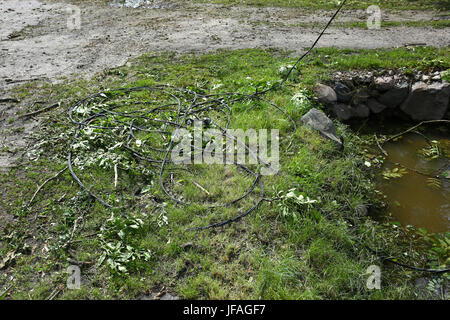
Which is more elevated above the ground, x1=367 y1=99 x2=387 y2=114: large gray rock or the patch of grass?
the patch of grass

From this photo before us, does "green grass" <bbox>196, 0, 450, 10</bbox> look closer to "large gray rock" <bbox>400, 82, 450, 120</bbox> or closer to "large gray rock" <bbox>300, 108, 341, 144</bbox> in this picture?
"large gray rock" <bbox>400, 82, 450, 120</bbox>

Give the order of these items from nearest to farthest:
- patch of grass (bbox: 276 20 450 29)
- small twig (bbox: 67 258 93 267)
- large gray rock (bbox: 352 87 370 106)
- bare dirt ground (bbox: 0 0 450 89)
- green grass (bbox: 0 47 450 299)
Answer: green grass (bbox: 0 47 450 299)
small twig (bbox: 67 258 93 267)
large gray rock (bbox: 352 87 370 106)
bare dirt ground (bbox: 0 0 450 89)
patch of grass (bbox: 276 20 450 29)

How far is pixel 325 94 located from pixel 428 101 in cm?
180

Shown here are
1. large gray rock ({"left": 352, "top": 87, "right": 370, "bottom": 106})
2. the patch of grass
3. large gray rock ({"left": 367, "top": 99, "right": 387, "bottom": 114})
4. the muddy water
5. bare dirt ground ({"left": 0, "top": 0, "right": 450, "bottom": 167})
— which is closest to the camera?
the muddy water

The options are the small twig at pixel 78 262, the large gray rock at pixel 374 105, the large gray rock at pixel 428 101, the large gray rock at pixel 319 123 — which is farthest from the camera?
the large gray rock at pixel 374 105

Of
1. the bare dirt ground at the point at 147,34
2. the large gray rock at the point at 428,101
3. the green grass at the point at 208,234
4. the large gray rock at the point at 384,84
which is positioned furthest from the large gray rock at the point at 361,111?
the bare dirt ground at the point at 147,34

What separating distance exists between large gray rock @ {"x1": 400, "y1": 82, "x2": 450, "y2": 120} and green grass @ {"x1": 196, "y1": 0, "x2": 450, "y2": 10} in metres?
4.82

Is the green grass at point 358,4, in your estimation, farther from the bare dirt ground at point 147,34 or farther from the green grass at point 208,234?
the green grass at point 208,234

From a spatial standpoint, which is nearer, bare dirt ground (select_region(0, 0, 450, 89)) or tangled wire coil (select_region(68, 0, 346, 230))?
tangled wire coil (select_region(68, 0, 346, 230))

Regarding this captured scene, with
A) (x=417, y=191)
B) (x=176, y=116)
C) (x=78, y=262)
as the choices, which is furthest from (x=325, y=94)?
(x=78, y=262)

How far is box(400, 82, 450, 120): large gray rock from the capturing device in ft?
16.9

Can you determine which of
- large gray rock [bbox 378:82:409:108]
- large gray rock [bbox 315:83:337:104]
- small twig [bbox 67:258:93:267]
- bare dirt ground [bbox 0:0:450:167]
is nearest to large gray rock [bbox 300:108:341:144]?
large gray rock [bbox 315:83:337:104]

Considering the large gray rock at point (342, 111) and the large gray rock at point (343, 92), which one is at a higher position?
the large gray rock at point (343, 92)

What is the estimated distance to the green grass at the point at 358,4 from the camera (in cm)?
871
